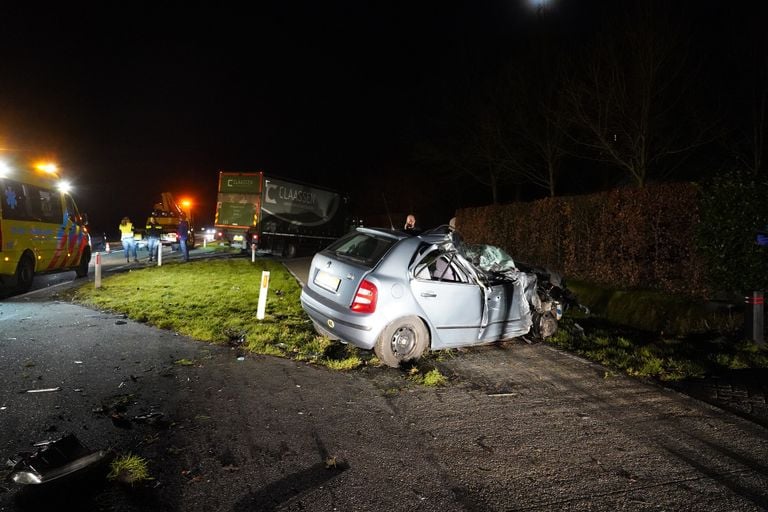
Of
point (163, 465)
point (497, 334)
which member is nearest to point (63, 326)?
point (163, 465)

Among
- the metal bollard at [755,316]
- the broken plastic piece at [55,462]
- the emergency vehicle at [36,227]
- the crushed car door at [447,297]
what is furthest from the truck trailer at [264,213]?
the broken plastic piece at [55,462]

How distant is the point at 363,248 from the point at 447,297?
1.24m

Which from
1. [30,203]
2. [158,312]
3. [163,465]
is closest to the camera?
[163,465]

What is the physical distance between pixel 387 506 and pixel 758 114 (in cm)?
1444

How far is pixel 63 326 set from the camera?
707 cm

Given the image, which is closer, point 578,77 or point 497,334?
point 497,334

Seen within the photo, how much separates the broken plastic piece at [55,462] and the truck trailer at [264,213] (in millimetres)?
15357

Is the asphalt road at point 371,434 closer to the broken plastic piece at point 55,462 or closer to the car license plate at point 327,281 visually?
the broken plastic piece at point 55,462

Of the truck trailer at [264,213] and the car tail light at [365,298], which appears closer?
the car tail light at [365,298]

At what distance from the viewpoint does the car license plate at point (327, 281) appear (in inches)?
232

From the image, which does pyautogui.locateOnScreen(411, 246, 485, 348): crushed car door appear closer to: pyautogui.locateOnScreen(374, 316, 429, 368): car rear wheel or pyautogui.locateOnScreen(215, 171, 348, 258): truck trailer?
pyautogui.locateOnScreen(374, 316, 429, 368): car rear wheel

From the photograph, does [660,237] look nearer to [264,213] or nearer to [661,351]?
[661,351]

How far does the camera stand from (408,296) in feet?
18.5

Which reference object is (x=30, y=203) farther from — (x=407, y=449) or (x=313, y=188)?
(x=313, y=188)
